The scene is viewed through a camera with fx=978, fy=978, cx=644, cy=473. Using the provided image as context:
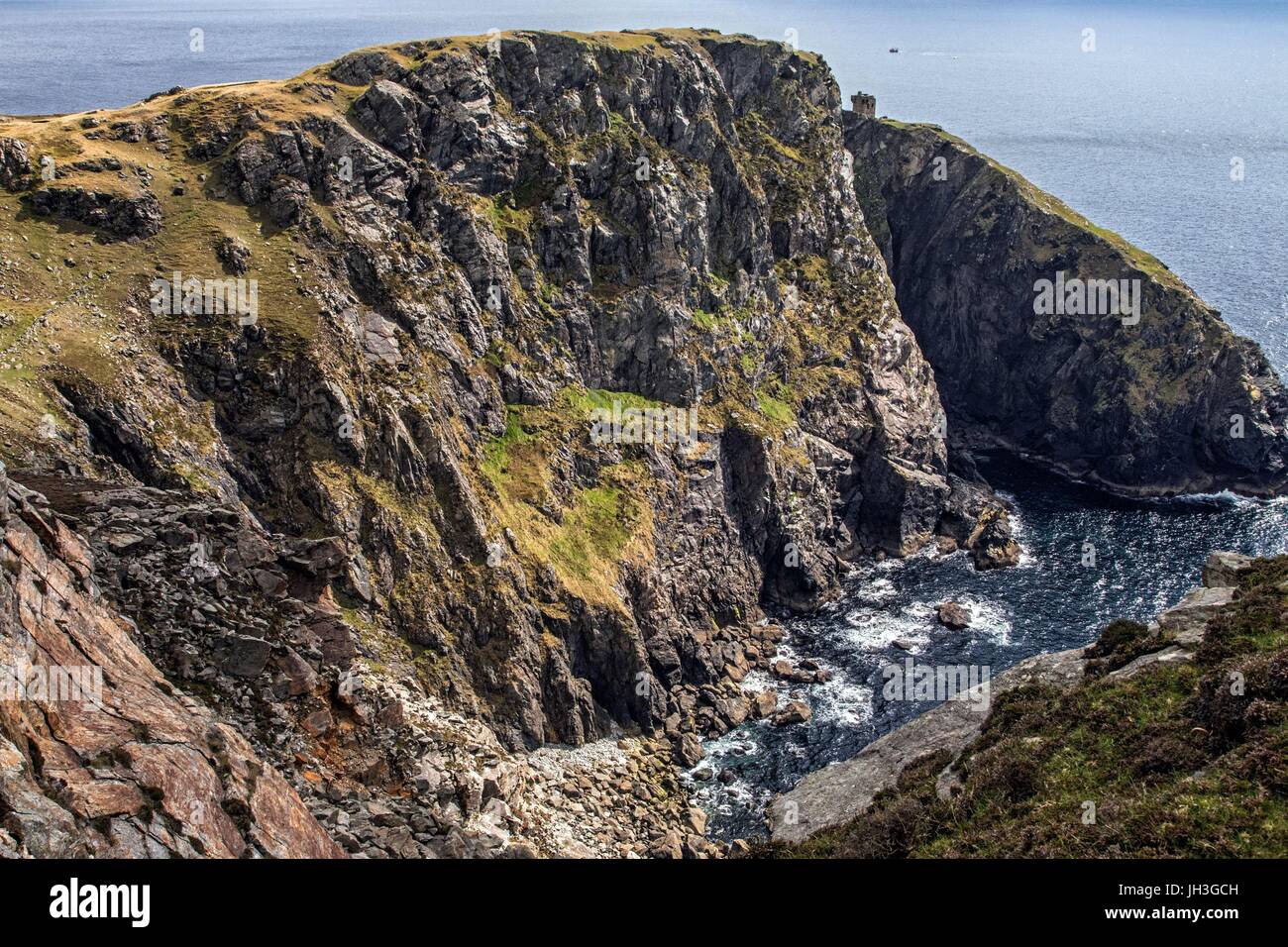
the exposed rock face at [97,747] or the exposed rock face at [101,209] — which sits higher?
the exposed rock face at [101,209]

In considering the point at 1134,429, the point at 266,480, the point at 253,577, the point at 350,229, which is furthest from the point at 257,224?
the point at 1134,429

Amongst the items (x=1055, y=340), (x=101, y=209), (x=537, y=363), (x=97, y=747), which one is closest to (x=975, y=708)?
(x=97, y=747)

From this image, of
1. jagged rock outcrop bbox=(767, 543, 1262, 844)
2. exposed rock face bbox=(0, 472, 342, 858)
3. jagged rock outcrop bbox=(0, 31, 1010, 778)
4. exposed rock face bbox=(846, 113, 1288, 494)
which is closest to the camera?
exposed rock face bbox=(0, 472, 342, 858)

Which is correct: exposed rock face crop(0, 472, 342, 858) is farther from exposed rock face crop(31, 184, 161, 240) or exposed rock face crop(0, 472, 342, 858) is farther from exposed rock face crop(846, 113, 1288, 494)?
exposed rock face crop(846, 113, 1288, 494)

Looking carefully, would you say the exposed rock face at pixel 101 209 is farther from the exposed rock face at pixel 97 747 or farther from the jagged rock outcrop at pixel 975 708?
the jagged rock outcrop at pixel 975 708

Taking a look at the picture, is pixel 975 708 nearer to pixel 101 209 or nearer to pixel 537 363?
pixel 537 363

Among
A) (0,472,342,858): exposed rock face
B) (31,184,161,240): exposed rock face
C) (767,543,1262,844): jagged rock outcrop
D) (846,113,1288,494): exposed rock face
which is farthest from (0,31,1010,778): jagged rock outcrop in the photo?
(767,543,1262,844): jagged rock outcrop

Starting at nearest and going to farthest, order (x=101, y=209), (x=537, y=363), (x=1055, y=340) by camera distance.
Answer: (x=101, y=209)
(x=537, y=363)
(x=1055, y=340)

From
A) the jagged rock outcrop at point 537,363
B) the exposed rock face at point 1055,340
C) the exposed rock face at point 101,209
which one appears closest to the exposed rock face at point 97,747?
the jagged rock outcrop at point 537,363

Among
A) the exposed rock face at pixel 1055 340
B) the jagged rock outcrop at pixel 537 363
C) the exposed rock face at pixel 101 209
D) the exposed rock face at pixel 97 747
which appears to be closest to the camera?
the exposed rock face at pixel 97 747

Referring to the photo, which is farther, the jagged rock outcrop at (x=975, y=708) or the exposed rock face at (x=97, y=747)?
the jagged rock outcrop at (x=975, y=708)
